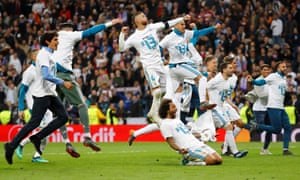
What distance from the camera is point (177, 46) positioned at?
18891mm

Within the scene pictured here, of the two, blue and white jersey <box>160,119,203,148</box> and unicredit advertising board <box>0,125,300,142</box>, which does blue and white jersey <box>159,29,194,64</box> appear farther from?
unicredit advertising board <box>0,125,300,142</box>

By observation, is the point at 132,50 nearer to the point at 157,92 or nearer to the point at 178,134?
the point at 157,92

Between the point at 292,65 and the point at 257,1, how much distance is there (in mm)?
3902

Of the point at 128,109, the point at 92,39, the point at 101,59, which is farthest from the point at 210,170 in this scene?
the point at 92,39

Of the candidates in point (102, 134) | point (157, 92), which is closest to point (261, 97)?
point (157, 92)

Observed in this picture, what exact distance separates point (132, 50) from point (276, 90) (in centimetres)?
1535

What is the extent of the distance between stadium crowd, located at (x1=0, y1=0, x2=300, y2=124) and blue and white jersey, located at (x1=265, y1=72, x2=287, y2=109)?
8.28 m

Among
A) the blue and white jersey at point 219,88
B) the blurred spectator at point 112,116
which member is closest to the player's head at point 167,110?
the blue and white jersey at point 219,88

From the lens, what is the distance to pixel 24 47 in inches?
1427

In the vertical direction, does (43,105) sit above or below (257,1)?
below

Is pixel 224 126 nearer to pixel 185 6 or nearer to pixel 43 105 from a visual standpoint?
pixel 43 105

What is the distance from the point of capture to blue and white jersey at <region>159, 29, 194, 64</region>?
18.9m

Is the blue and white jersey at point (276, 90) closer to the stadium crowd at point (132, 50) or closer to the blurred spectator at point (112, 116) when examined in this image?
the stadium crowd at point (132, 50)

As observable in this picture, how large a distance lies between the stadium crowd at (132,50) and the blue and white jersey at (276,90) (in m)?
8.28
